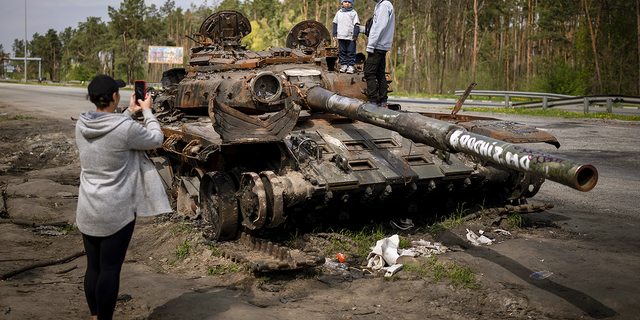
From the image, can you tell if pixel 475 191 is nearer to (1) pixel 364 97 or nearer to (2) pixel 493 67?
(1) pixel 364 97

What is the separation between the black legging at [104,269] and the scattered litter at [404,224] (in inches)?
158

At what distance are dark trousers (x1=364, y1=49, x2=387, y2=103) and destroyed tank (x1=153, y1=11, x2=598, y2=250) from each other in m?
0.31

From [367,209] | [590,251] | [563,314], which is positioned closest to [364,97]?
[367,209]

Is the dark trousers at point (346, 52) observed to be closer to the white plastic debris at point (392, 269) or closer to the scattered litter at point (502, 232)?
the scattered litter at point (502, 232)

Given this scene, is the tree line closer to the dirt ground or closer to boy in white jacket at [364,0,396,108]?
boy in white jacket at [364,0,396,108]

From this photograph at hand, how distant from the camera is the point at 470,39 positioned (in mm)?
45812

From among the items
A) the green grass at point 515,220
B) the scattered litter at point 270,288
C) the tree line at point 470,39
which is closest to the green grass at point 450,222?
the green grass at point 515,220

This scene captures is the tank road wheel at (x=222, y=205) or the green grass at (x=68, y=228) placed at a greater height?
the tank road wheel at (x=222, y=205)

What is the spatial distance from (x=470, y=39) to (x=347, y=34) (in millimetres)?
39829

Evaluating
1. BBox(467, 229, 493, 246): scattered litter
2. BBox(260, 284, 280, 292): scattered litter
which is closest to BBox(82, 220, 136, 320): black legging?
BBox(260, 284, 280, 292): scattered litter

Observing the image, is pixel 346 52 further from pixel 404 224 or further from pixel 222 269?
pixel 222 269

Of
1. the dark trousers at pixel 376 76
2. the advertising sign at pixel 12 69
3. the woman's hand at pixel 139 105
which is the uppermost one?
the advertising sign at pixel 12 69

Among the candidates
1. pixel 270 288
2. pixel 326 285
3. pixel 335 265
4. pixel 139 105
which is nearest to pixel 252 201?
pixel 270 288

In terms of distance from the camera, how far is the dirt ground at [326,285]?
179 inches
